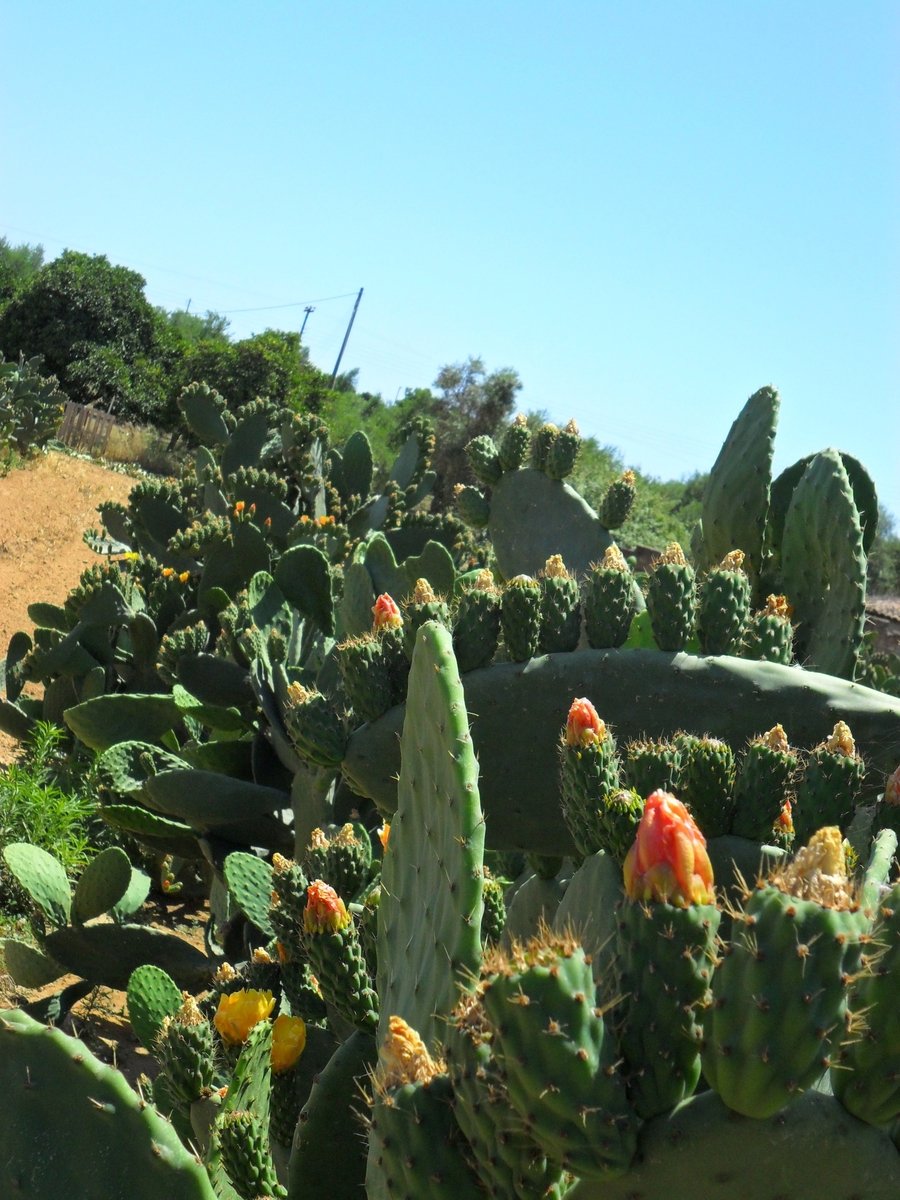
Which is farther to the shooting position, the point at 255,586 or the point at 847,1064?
the point at 255,586

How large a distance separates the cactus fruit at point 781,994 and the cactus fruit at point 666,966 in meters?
0.07

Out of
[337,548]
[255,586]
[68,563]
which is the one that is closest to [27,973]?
[255,586]

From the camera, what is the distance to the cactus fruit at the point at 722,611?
2859 mm

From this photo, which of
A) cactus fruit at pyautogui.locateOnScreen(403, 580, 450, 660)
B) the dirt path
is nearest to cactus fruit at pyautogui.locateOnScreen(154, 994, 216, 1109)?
cactus fruit at pyautogui.locateOnScreen(403, 580, 450, 660)

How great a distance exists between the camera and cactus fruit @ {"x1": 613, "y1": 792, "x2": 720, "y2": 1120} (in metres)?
1.28

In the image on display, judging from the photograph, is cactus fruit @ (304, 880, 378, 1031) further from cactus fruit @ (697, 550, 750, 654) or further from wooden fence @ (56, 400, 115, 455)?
wooden fence @ (56, 400, 115, 455)

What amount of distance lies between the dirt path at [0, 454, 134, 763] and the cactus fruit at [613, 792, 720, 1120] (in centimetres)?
921

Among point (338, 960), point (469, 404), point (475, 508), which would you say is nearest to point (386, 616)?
point (338, 960)

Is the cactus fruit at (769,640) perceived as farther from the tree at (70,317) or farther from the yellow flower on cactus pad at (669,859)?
the tree at (70,317)

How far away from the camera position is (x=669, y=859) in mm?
1295

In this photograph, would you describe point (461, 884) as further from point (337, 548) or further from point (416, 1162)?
point (337, 548)

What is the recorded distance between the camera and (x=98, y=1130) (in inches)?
63.8

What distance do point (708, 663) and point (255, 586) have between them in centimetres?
263

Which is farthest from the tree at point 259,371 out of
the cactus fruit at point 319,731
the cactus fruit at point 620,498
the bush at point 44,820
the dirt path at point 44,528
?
the cactus fruit at point 319,731
